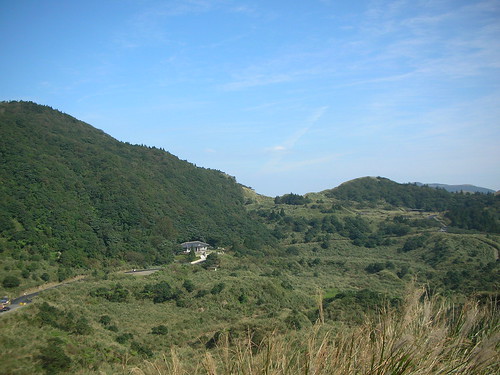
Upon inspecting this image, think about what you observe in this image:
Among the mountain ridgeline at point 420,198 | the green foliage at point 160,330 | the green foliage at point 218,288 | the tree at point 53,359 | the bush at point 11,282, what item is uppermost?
the mountain ridgeline at point 420,198

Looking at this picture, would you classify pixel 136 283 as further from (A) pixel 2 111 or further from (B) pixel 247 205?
(B) pixel 247 205

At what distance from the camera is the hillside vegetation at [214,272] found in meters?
3.45

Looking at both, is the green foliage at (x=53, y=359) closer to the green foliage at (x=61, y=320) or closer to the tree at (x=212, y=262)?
the green foliage at (x=61, y=320)

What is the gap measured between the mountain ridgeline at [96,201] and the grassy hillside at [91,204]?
0.10 m

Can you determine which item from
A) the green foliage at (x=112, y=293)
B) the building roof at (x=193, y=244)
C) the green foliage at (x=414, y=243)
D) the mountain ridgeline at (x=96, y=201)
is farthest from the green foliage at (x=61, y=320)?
the green foliage at (x=414, y=243)

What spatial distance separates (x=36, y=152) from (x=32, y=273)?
845 inches

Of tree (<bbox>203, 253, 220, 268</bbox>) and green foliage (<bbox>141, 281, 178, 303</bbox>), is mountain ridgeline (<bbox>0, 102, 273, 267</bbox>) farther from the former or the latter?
green foliage (<bbox>141, 281, 178, 303</bbox>)

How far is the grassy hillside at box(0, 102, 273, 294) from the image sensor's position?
3181 cm

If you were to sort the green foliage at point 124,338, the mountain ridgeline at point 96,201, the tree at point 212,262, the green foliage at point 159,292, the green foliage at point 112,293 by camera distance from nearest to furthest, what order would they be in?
the green foliage at point 124,338 < the green foliage at point 112,293 < the green foliage at point 159,292 < the mountain ridgeline at point 96,201 < the tree at point 212,262

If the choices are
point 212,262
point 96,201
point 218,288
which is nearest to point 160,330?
point 218,288

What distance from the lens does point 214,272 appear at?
34.0 metres

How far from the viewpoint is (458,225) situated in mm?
61031

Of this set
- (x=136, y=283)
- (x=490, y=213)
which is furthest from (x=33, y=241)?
(x=490, y=213)

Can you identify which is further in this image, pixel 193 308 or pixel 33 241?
pixel 33 241
